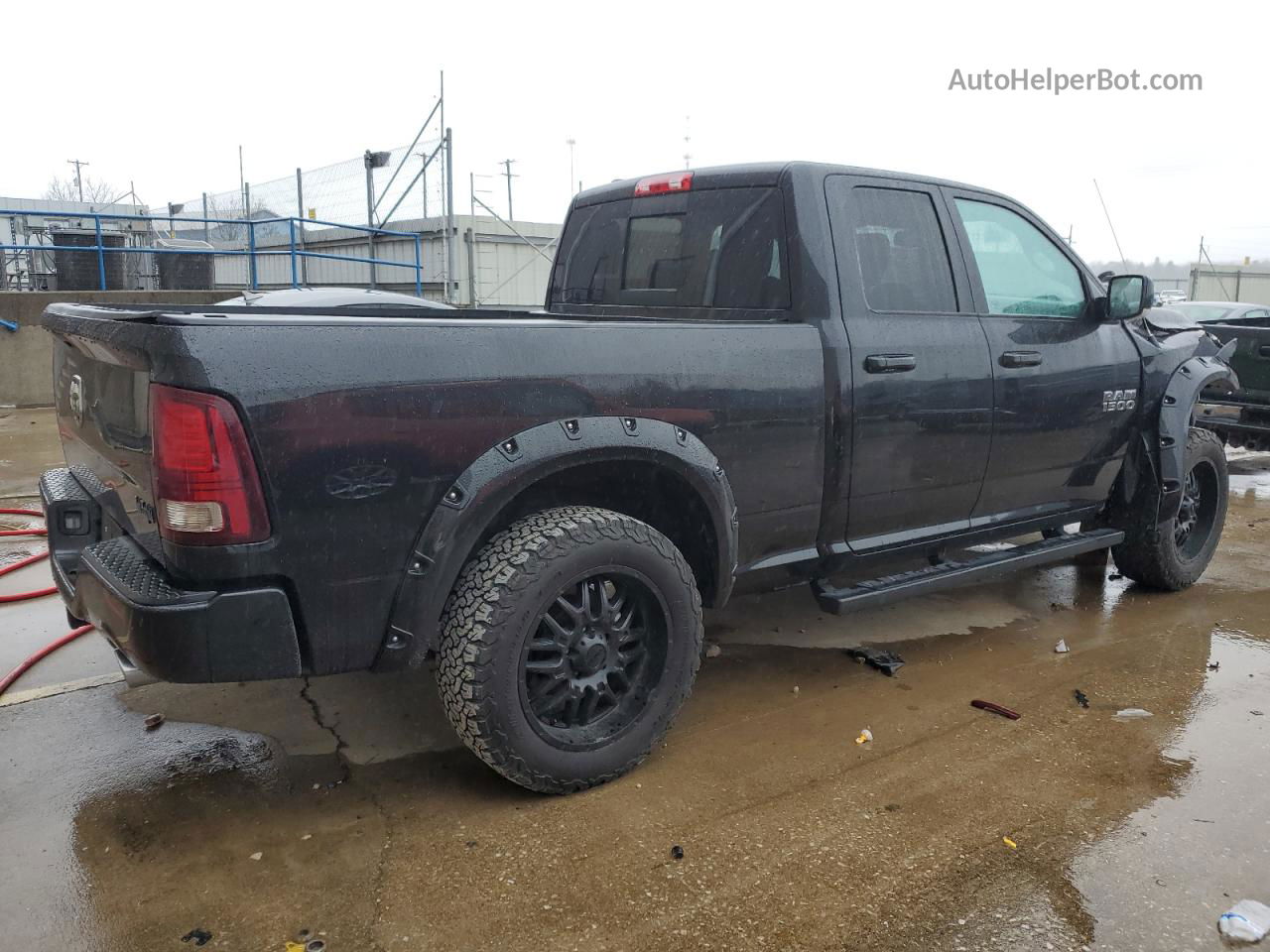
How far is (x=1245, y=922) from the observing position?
7.98 feet

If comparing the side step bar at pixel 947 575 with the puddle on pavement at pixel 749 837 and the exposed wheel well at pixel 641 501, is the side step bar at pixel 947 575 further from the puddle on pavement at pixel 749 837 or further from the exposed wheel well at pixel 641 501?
the exposed wheel well at pixel 641 501

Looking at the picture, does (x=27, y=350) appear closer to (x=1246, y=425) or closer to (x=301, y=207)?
(x=301, y=207)

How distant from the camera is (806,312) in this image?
3506 mm

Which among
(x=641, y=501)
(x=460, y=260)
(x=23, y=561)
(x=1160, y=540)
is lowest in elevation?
(x=23, y=561)

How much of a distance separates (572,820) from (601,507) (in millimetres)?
953

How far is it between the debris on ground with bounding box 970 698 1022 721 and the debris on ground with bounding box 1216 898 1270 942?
1156 mm

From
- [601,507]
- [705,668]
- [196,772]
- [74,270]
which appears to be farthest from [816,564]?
[74,270]

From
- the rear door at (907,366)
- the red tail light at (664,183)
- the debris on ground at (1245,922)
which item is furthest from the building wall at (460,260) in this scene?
the debris on ground at (1245,922)

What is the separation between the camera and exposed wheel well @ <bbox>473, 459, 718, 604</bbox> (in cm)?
306

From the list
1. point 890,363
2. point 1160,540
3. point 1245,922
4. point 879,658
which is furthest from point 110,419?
point 1160,540

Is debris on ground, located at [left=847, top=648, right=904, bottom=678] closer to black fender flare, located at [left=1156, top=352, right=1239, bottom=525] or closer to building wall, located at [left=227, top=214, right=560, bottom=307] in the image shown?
black fender flare, located at [left=1156, top=352, right=1239, bottom=525]

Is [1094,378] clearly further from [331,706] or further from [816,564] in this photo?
[331,706]

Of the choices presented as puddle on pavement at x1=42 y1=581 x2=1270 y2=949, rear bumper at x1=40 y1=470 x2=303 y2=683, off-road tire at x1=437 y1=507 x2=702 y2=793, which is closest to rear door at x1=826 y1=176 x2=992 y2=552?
puddle on pavement at x1=42 y1=581 x2=1270 y2=949

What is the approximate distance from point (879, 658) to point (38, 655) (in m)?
3.49
